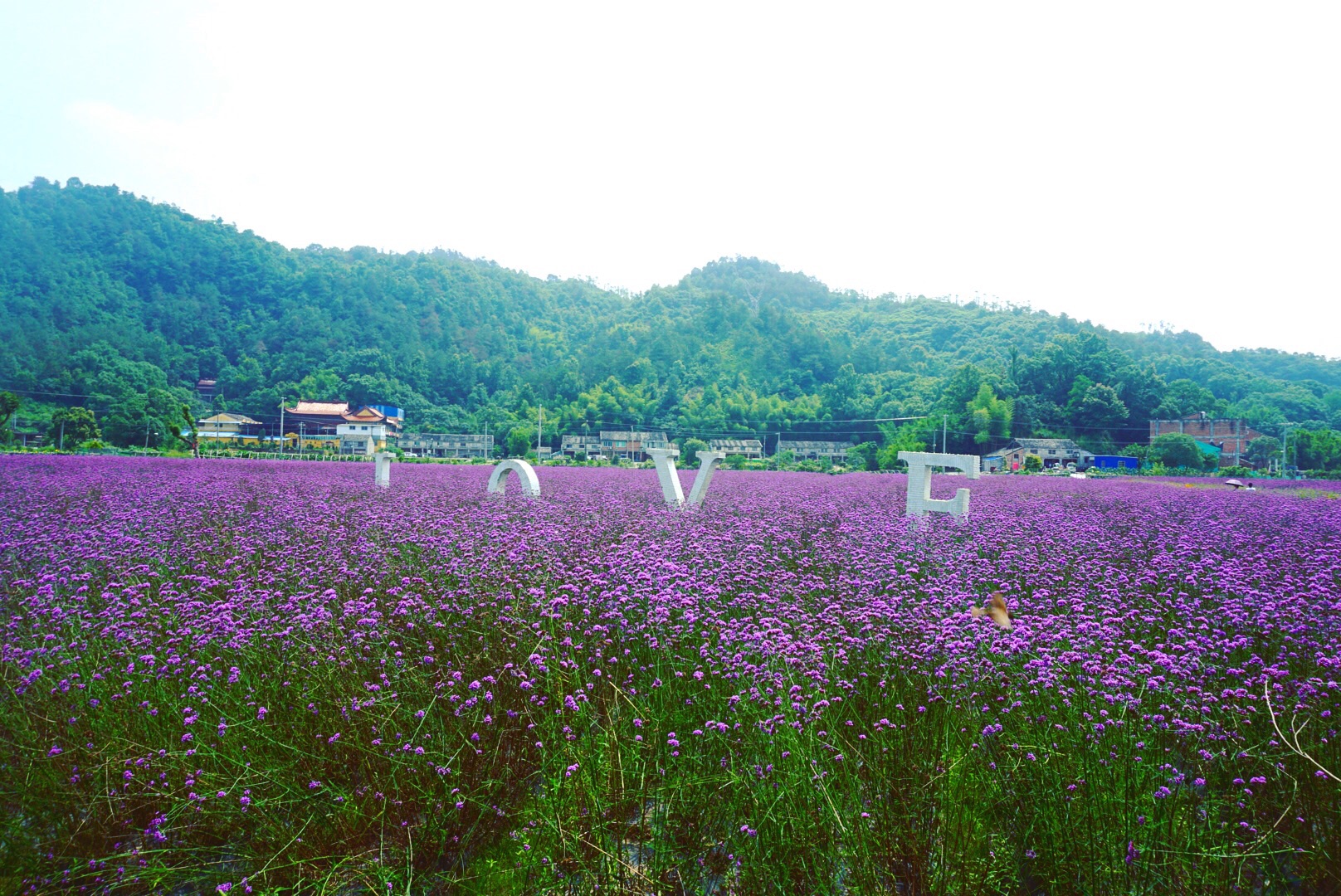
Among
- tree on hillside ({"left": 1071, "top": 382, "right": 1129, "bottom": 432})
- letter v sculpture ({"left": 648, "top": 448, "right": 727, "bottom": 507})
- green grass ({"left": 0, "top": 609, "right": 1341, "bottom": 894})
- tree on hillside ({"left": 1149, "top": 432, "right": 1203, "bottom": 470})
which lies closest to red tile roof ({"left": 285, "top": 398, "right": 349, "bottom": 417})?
tree on hillside ({"left": 1071, "top": 382, "right": 1129, "bottom": 432})

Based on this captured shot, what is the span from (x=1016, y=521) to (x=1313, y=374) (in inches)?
3585

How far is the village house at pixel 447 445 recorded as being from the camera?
70.4 m

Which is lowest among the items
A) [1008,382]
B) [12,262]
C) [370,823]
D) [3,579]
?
[370,823]

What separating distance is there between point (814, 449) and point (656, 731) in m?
66.4

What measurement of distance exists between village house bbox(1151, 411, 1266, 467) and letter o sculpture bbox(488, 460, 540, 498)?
53239 mm

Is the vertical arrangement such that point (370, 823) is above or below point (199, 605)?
below

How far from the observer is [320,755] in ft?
8.91

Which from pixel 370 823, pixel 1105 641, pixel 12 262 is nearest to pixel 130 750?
pixel 370 823

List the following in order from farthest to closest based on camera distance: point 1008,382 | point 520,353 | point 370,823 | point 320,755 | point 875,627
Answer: point 520,353
point 1008,382
point 875,627
point 320,755
point 370,823

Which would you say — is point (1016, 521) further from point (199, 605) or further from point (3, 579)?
point (3, 579)

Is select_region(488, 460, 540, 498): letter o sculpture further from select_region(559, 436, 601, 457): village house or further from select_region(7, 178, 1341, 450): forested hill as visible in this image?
select_region(559, 436, 601, 457): village house

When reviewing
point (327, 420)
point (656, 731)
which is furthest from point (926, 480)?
point (327, 420)

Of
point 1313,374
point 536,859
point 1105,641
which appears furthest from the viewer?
point 1313,374

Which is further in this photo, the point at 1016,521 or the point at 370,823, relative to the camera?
the point at 1016,521
